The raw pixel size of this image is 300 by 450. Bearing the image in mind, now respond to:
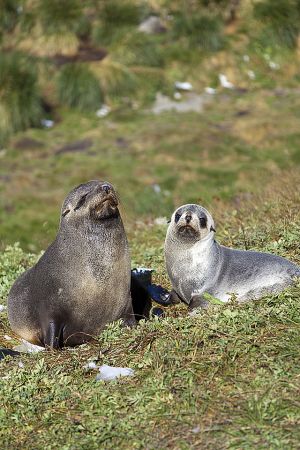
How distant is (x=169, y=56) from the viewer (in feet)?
57.9

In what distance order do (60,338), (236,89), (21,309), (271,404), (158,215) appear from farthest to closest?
1. (236,89)
2. (158,215)
3. (21,309)
4. (60,338)
5. (271,404)

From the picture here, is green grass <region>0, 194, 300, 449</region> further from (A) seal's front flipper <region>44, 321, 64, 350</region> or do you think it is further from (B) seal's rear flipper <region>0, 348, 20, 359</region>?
(A) seal's front flipper <region>44, 321, 64, 350</region>

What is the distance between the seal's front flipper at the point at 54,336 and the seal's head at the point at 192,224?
124cm

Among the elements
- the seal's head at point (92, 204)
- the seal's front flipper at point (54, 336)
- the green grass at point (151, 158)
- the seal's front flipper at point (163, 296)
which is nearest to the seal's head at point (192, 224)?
the seal's front flipper at point (163, 296)

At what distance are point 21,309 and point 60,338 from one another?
20.6 inches

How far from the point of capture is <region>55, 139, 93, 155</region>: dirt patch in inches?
575

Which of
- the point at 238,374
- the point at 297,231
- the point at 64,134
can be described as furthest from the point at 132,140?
the point at 238,374

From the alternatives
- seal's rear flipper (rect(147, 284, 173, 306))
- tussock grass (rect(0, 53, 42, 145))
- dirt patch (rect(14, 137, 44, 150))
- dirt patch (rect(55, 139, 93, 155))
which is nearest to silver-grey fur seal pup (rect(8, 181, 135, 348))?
seal's rear flipper (rect(147, 284, 173, 306))

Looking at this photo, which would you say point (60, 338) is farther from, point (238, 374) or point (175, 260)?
point (238, 374)

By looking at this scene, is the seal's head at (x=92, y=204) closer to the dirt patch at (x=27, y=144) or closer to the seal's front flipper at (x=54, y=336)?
the seal's front flipper at (x=54, y=336)

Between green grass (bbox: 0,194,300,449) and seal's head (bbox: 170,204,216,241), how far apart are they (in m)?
0.96

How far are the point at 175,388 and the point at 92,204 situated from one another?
178 centimetres

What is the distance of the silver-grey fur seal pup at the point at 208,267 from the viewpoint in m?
5.73

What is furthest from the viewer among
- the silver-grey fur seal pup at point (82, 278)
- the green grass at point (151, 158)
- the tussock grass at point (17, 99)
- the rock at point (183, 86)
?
the rock at point (183, 86)
